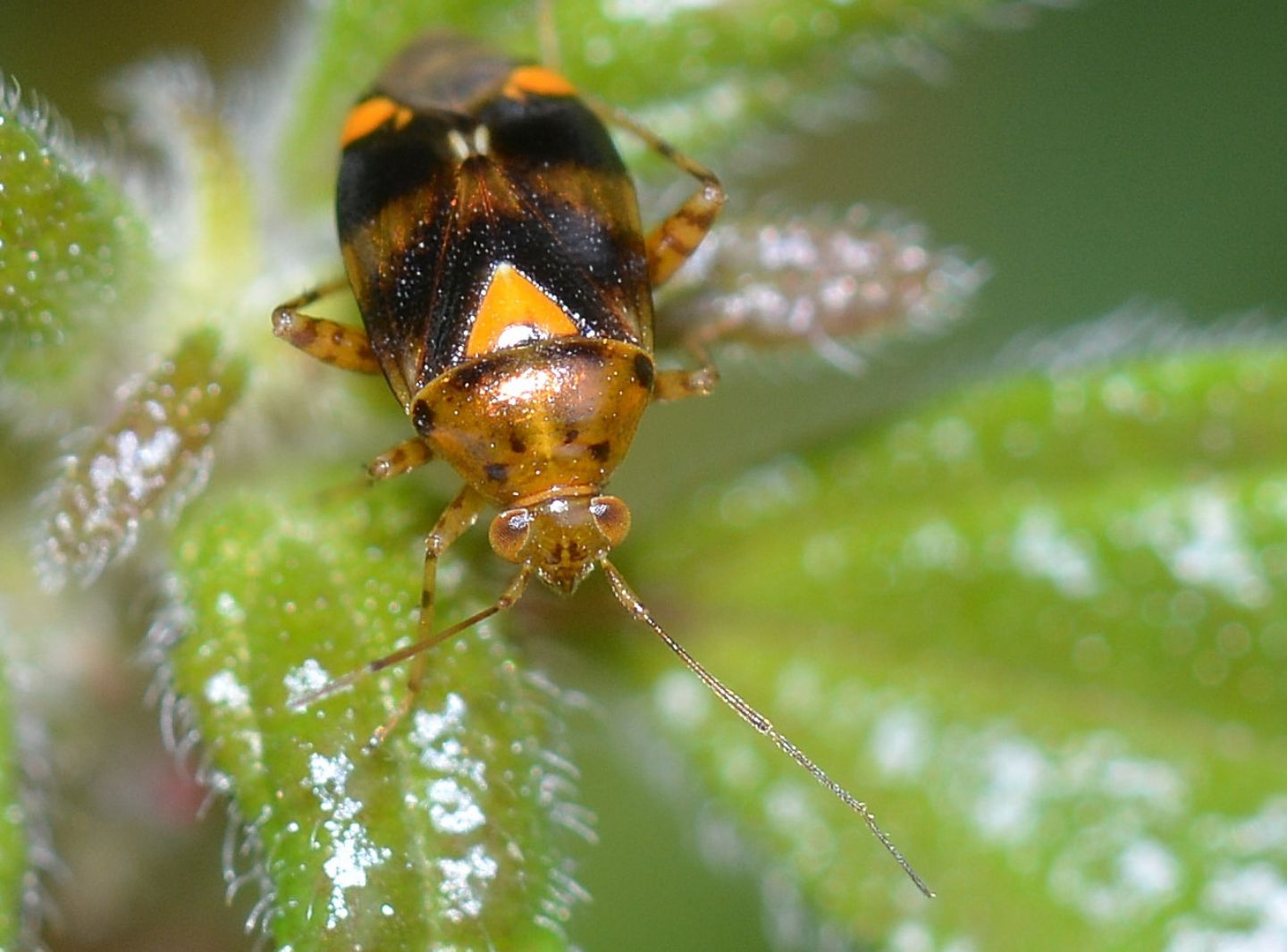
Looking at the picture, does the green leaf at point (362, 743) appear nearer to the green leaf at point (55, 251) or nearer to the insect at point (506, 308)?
the insect at point (506, 308)

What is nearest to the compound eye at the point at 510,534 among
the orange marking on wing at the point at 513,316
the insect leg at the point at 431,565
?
the insect leg at the point at 431,565

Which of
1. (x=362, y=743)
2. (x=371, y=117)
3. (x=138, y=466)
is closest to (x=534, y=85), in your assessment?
(x=371, y=117)

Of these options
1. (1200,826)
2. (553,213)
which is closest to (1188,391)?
(1200,826)

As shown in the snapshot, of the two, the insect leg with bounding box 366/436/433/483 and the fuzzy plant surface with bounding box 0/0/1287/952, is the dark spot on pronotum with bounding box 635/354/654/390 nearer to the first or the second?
the fuzzy plant surface with bounding box 0/0/1287/952

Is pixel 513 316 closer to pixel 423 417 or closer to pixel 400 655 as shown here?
pixel 423 417

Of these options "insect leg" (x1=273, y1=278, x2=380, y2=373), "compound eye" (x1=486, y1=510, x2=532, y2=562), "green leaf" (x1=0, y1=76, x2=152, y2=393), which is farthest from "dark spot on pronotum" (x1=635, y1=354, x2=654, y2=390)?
"green leaf" (x1=0, y1=76, x2=152, y2=393)

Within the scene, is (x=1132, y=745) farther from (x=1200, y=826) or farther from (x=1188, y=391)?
(x=1188, y=391)
